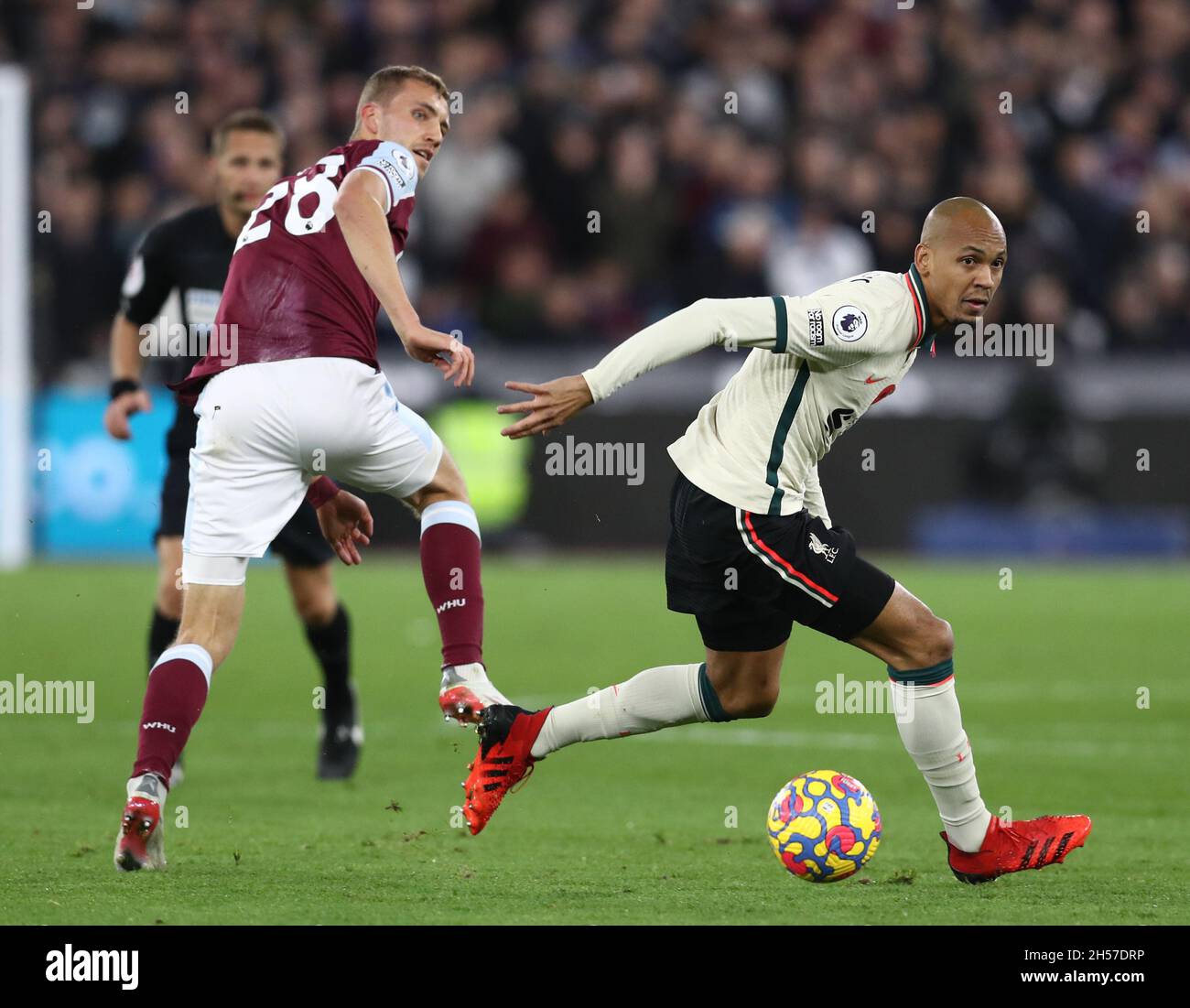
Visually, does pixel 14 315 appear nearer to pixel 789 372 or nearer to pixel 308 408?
pixel 308 408

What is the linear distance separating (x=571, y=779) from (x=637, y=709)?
6.15ft

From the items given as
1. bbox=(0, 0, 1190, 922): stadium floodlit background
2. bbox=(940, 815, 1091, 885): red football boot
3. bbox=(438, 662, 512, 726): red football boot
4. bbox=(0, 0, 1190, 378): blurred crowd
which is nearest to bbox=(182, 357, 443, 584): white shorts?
bbox=(438, 662, 512, 726): red football boot

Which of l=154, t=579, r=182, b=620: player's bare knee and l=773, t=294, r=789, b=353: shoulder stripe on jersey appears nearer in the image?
l=773, t=294, r=789, b=353: shoulder stripe on jersey

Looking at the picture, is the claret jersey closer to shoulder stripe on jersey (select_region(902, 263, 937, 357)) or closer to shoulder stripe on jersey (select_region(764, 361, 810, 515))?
shoulder stripe on jersey (select_region(764, 361, 810, 515))

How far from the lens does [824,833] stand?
5352mm

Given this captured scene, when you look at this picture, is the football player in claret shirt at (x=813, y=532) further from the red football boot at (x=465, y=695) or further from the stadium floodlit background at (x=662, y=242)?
the stadium floodlit background at (x=662, y=242)

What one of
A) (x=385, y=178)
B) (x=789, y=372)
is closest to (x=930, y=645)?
(x=789, y=372)

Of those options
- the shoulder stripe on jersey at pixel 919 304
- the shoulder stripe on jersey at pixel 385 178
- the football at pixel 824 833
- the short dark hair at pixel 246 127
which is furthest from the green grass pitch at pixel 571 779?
the short dark hair at pixel 246 127

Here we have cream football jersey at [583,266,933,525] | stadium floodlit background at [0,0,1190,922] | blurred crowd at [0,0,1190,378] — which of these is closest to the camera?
cream football jersey at [583,266,933,525]

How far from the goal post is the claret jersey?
980 cm

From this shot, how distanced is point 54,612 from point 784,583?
8.07 m

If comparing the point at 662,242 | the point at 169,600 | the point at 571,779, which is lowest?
the point at 571,779

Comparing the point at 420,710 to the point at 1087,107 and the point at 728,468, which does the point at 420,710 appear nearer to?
the point at 728,468

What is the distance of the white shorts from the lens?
5398 mm
